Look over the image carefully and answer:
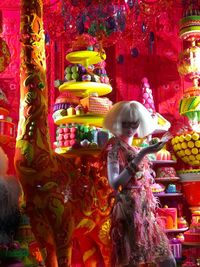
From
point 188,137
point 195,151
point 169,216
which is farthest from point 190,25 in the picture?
point 169,216

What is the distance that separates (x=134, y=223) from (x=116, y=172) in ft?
1.00

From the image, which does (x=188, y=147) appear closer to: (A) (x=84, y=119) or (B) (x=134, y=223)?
(A) (x=84, y=119)

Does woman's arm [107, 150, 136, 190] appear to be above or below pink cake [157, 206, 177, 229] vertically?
above

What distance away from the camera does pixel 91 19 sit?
3.65 meters

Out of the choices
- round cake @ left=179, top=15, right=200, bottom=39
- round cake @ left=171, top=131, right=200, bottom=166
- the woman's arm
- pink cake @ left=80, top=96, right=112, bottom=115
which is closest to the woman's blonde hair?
the woman's arm

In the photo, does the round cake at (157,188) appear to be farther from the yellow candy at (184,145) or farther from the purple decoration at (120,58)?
the purple decoration at (120,58)

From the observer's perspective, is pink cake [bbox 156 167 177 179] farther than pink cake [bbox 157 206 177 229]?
Yes

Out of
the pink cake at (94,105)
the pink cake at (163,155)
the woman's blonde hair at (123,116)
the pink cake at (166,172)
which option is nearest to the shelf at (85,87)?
the pink cake at (94,105)

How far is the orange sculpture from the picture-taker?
3.02 m

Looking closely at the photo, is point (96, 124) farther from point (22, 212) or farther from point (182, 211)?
point (182, 211)

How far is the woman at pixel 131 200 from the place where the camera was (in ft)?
9.25

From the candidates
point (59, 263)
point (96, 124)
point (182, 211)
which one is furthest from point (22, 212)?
point (182, 211)

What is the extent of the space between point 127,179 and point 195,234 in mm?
1760

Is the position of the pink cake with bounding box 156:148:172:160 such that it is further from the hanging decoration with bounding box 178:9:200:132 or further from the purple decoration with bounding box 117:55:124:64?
the purple decoration with bounding box 117:55:124:64
